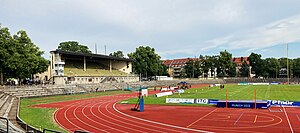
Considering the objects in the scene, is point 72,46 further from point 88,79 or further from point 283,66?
point 283,66

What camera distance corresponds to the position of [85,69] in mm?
76688

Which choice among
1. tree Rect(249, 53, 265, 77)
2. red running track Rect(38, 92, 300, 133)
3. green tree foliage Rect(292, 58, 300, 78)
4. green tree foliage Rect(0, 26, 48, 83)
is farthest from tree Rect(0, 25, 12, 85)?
green tree foliage Rect(292, 58, 300, 78)

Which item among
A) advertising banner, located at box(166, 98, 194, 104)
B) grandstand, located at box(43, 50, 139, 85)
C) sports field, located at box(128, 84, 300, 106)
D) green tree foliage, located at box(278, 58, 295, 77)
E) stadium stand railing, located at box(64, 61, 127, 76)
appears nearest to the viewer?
advertising banner, located at box(166, 98, 194, 104)

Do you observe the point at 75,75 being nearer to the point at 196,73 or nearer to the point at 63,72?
the point at 63,72

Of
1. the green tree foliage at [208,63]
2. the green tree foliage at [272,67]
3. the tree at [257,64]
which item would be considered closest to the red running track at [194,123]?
the green tree foliage at [208,63]

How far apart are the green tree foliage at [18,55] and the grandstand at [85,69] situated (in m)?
8.73

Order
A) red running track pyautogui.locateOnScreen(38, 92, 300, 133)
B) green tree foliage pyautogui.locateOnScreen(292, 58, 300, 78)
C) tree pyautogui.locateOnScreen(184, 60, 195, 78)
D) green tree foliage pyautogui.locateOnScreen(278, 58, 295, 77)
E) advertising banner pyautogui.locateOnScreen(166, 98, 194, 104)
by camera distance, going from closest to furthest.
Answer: red running track pyautogui.locateOnScreen(38, 92, 300, 133), advertising banner pyautogui.locateOnScreen(166, 98, 194, 104), green tree foliage pyautogui.locateOnScreen(278, 58, 295, 77), green tree foliage pyautogui.locateOnScreen(292, 58, 300, 78), tree pyautogui.locateOnScreen(184, 60, 195, 78)

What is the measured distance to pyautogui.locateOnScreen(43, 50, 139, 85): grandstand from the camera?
65.1 meters

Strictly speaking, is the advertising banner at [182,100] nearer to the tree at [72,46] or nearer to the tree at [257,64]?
the tree at [72,46]

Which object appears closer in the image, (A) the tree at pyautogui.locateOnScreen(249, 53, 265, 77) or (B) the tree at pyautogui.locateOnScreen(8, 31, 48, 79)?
(B) the tree at pyautogui.locateOnScreen(8, 31, 48, 79)

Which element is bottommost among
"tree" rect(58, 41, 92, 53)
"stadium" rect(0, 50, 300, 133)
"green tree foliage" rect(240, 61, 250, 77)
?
"stadium" rect(0, 50, 300, 133)

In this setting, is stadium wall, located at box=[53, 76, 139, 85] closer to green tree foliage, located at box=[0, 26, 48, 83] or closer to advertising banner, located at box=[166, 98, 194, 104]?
green tree foliage, located at box=[0, 26, 48, 83]

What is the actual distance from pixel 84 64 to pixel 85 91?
56.2 ft

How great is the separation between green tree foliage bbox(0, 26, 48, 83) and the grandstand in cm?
873
